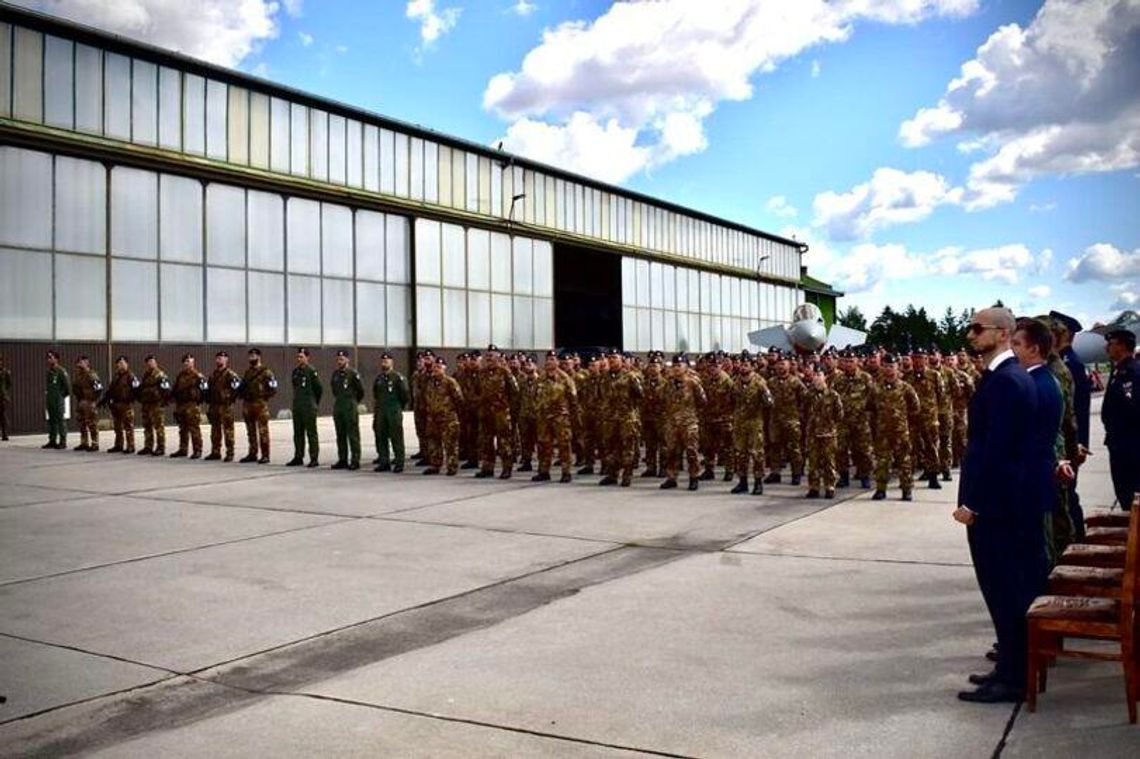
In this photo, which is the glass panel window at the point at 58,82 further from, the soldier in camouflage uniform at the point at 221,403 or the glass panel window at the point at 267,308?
the soldier in camouflage uniform at the point at 221,403

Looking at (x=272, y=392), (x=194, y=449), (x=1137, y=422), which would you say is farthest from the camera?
(x=194, y=449)

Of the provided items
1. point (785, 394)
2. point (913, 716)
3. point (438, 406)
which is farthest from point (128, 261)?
point (913, 716)

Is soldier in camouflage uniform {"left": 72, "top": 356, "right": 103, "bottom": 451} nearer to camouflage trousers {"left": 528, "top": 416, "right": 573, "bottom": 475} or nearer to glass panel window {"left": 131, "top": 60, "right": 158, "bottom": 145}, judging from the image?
glass panel window {"left": 131, "top": 60, "right": 158, "bottom": 145}

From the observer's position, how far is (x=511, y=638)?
5.59 meters

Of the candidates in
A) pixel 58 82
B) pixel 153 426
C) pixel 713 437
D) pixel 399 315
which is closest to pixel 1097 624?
pixel 713 437

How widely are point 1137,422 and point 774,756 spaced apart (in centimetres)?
519

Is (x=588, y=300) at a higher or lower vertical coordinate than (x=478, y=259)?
lower

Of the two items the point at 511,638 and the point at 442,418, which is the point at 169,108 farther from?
the point at 511,638

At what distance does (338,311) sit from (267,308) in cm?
267

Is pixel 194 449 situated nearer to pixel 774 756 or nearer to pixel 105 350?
pixel 105 350

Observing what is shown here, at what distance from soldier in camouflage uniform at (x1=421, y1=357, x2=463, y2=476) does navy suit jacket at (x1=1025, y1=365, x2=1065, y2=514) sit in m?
10.3

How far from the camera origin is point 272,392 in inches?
634

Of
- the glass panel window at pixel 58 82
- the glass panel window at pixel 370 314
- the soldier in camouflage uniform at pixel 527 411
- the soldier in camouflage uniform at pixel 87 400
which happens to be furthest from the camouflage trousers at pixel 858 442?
the glass panel window at pixel 370 314

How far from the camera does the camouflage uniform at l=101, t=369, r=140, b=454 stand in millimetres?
18219
